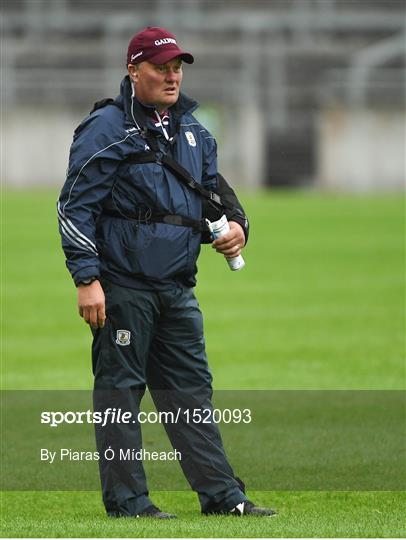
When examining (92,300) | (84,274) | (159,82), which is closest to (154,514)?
(92,300)

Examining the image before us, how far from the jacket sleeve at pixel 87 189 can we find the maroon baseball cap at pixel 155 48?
1.07 feet

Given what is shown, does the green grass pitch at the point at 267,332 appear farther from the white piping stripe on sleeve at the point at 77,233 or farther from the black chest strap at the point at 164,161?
the black chest strap at the point at 164,161

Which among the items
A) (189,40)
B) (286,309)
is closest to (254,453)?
(286,309)

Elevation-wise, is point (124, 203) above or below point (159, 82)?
below

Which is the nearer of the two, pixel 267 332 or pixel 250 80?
pixel 267 332

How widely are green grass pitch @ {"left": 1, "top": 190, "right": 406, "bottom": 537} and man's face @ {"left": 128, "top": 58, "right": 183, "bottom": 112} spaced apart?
5.76 feet

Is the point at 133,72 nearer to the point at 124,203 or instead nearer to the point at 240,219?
the point at 124,203

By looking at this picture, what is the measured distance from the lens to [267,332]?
47.1 ft

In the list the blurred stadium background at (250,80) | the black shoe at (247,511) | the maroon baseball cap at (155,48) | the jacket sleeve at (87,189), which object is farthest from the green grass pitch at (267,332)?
the blurred stadium background at (250,80)

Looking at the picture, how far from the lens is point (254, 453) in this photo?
8.27 metres

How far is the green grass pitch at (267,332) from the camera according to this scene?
6.30 meters

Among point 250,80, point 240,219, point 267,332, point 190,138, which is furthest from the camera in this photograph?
point 250,80

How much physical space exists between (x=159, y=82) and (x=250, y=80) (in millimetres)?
34355

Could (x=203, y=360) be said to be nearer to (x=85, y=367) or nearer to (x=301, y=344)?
(x=85, y=367)
